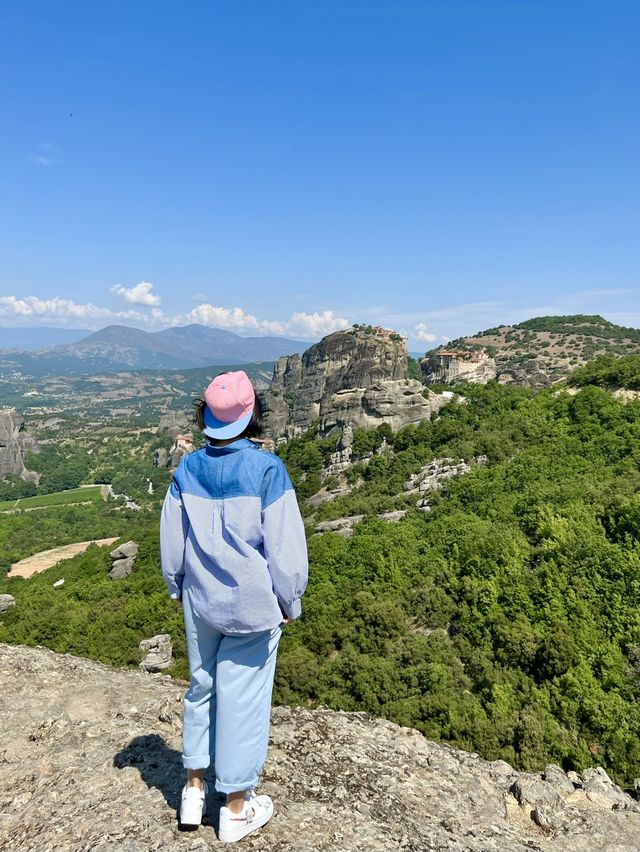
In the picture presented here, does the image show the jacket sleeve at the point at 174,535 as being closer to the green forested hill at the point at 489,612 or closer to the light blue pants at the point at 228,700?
the light blue pants at the point at 228,700

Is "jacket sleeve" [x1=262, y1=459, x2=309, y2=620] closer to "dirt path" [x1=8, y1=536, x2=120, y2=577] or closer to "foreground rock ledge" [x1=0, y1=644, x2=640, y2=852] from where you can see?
"foreground rock ledge" [x1=0, y1=644, x2=640, y2=852]

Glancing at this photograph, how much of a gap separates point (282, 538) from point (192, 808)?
2.00 m

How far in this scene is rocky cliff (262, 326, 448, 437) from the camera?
38344mm

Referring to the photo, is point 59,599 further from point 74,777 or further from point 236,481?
point 236,481

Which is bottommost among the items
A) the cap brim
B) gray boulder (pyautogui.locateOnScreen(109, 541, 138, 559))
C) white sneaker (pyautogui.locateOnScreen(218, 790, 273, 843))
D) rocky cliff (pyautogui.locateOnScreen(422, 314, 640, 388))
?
gray boulder (pyautogui.locateOnScreen(109, 541, 138, 559))

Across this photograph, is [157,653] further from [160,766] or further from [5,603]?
[5,603]

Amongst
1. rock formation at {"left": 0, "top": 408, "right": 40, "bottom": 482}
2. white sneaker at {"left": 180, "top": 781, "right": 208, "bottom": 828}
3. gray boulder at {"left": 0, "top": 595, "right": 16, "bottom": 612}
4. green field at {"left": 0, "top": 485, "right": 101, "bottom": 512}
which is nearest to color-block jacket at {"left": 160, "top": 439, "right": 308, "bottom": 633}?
white sneaker at {"left": 180, "top": 781, "right": 208, "bottom": 828}

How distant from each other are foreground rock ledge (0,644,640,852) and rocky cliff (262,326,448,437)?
2208 centimetres

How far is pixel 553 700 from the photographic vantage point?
10164 millimetres

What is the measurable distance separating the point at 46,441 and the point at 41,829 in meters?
135

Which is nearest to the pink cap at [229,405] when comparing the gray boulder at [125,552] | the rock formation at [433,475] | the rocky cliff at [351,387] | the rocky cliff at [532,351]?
the rock formation at [433,475]

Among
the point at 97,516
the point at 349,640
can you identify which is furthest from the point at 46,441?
the point at 349,640

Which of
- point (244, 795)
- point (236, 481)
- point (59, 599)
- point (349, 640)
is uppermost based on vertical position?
point (236, 481)

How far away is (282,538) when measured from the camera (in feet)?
10.1
